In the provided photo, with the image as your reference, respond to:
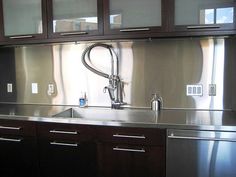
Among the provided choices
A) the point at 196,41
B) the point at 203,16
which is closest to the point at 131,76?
the point at 196,41

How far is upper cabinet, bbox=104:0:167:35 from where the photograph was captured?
196cm

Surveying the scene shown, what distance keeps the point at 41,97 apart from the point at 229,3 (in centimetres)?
200

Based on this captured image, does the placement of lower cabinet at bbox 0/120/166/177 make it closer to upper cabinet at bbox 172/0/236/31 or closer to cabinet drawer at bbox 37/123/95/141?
cabinet drawer at bbox 37/123/95/141

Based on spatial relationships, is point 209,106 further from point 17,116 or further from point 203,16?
point 17,116

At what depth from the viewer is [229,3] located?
186cm

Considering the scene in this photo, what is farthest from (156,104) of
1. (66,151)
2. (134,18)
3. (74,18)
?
(74,18)

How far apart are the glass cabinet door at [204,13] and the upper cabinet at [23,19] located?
1192mm

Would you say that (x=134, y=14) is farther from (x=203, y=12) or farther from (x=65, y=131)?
(x=65, y=131)

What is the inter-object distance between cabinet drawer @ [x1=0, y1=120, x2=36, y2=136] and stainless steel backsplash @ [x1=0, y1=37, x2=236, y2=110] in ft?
2.02

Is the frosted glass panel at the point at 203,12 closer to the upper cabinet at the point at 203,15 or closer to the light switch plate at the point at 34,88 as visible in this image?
the upper cabinet at the point at 203,15

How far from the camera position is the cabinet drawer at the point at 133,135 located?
1.70m

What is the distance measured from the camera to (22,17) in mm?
2344

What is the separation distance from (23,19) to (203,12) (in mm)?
1633

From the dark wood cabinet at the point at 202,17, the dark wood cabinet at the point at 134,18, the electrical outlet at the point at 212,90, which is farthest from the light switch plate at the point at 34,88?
the electrical outlet at the point at 212,90
